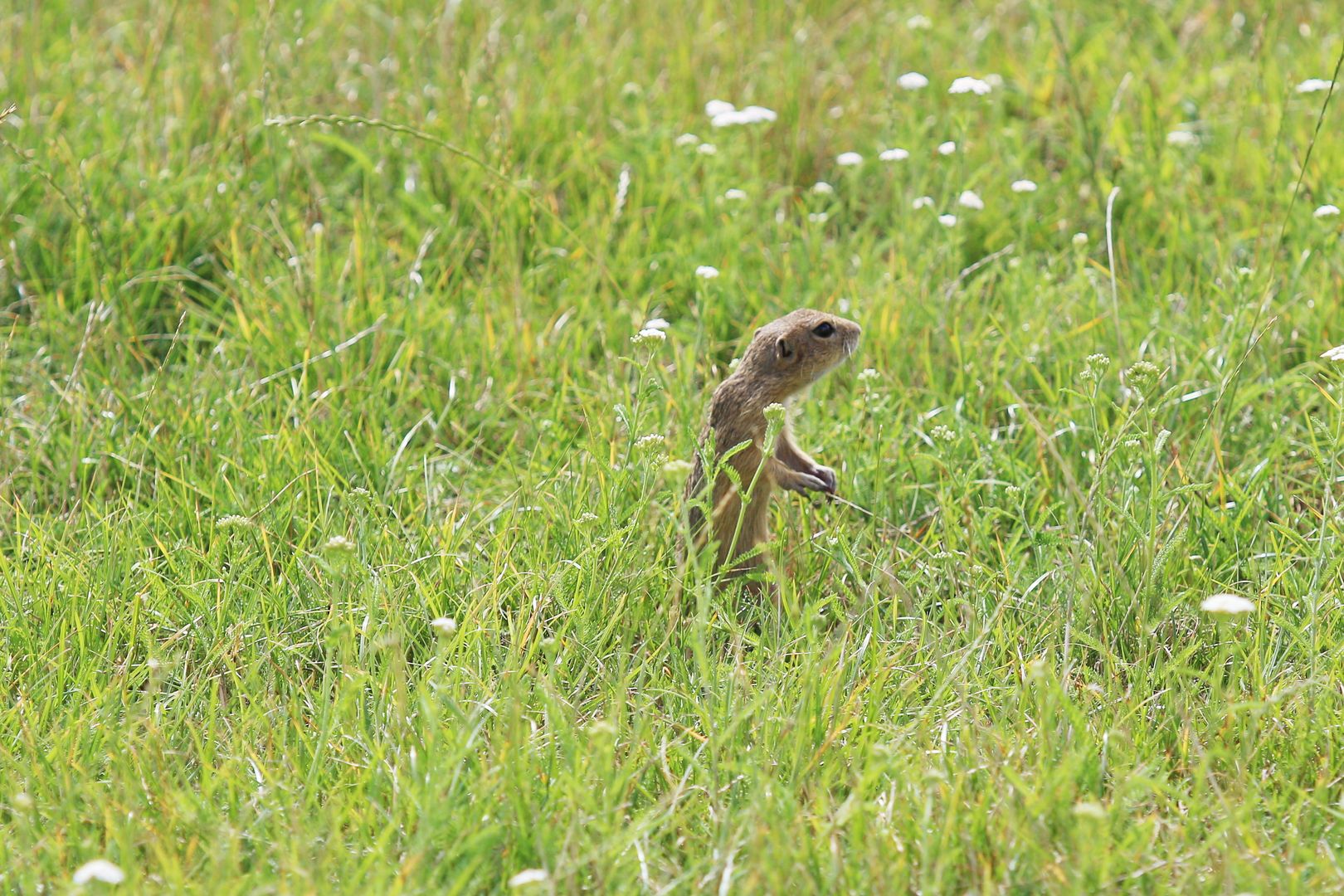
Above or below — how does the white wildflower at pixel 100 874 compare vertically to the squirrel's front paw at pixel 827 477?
above

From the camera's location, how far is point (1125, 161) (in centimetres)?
552

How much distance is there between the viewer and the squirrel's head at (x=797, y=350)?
3.81 m

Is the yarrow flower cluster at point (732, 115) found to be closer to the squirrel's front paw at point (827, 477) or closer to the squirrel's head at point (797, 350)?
the squirrel's head at point (797, 350)

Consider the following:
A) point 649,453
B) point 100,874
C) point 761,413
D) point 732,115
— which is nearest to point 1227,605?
point 649,453

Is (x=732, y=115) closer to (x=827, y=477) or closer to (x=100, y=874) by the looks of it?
(x=827, y=477)

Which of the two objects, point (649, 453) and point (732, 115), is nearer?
point (649, 453)

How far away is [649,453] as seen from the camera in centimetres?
323

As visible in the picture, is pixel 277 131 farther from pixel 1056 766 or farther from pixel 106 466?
pixel 1056 766

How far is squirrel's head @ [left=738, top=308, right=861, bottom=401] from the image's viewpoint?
3807mm

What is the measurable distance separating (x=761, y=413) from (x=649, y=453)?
0.60 metres

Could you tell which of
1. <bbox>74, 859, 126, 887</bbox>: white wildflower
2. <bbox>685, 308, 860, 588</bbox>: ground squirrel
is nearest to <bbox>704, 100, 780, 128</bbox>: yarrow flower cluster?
<bbox>685, 308, 860, 588</bbox>: ground squirrel

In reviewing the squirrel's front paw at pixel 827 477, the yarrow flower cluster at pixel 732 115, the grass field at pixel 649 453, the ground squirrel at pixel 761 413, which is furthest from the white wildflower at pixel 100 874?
the yarrow flower cluster at pixel 732 115

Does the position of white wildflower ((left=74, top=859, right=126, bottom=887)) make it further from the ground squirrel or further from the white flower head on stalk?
the white flower head on stalk

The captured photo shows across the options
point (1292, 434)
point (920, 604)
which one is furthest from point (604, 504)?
point (1292, 434)
